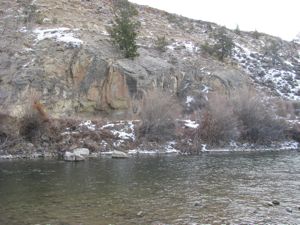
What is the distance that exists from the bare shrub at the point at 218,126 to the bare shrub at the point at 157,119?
8.95ft

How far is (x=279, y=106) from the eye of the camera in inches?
1946

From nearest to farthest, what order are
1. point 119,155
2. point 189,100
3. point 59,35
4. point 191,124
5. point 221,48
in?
point 119,155
point 191,124
point 59,35
point 189,100
point 221,48

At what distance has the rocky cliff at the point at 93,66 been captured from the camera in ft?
139

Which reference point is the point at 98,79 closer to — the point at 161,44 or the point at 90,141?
the point at 90,141

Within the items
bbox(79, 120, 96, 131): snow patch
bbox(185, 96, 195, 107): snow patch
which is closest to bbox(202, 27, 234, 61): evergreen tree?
bbox(185, 96, 195, 107): snow patch

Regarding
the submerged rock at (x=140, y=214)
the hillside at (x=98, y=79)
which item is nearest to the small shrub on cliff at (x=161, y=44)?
the hillside at (x=98, y=79)

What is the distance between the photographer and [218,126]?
40469mm

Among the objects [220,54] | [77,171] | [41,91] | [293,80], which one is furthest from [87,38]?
[293,80]

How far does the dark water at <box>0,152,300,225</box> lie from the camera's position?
15.7m

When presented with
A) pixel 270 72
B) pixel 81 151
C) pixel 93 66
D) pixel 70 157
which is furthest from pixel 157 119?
pixel 270 72

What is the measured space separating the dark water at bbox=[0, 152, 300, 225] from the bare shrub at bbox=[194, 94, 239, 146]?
8.85 m

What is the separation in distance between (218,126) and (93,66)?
47.4 ft

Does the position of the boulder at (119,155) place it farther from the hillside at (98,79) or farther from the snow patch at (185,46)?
the snow patch at (185,46)

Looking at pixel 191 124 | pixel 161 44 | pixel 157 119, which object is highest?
pixel 161 44
